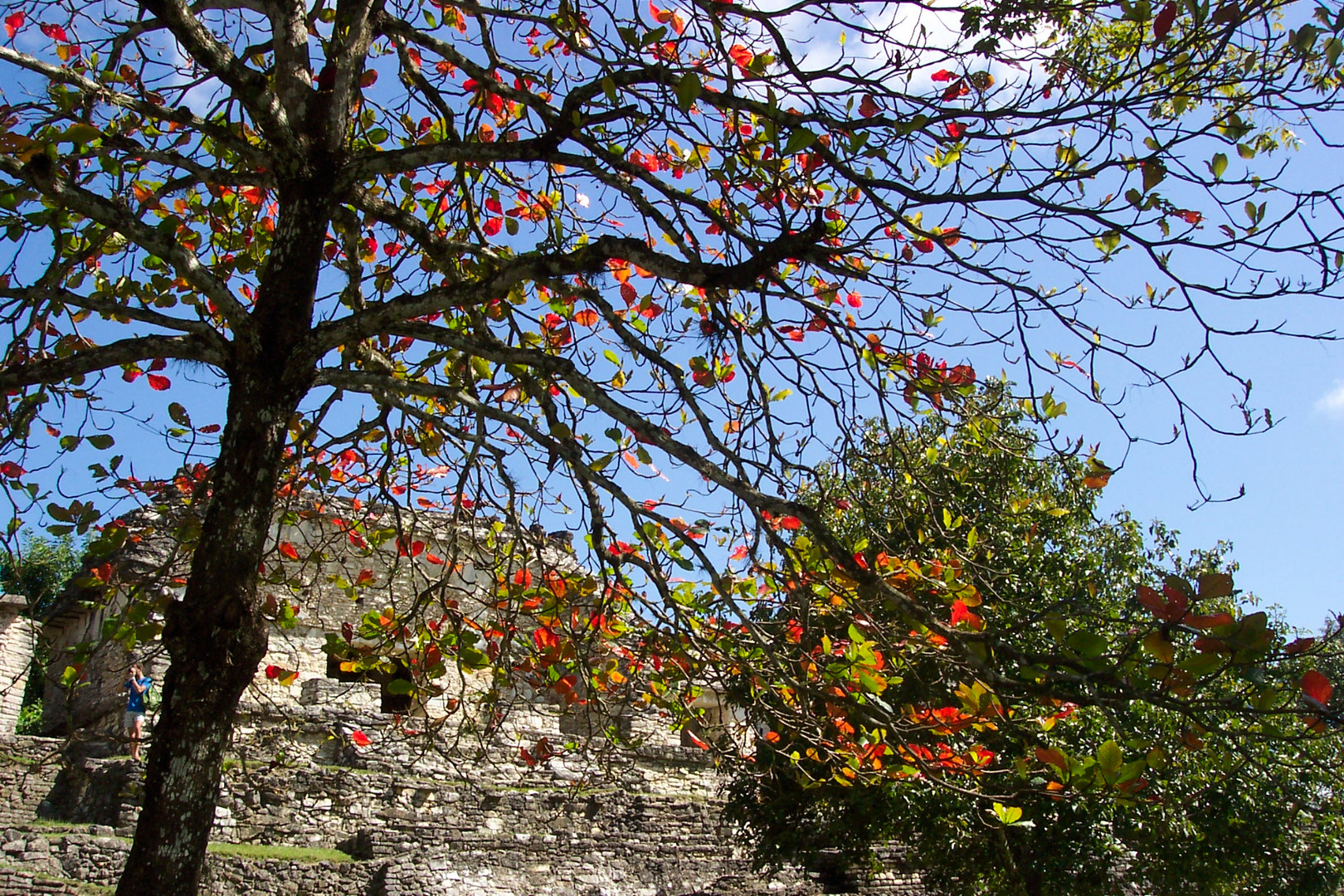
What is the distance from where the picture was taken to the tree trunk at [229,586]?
9.84 ft

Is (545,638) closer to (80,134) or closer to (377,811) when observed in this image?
(80,134)

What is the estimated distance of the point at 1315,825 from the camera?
32.4 feet

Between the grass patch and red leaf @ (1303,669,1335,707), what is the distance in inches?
365

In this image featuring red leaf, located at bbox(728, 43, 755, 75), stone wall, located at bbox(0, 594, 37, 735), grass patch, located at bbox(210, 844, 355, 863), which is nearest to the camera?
red leaf, located at bbox(728, 43, 755, 75)

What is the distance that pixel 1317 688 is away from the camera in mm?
2123

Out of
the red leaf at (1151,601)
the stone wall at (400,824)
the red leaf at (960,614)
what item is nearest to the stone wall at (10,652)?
the stone wall at (400,824)

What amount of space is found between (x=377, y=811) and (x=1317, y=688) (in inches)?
421

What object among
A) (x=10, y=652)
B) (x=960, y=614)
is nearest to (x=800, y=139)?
(x=960, y=614)

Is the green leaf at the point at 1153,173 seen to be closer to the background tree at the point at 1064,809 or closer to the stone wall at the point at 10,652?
the background tree at the point at 1064,809

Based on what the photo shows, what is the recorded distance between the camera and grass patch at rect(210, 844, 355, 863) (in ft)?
29.9

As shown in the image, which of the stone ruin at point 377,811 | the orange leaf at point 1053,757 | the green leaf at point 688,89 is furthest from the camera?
the stone ruin at point 377,811

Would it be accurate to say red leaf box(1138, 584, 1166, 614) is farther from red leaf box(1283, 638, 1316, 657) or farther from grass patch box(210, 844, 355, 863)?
grass patch box(210, 844, 355, 863)

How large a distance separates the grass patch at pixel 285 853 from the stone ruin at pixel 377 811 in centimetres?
4

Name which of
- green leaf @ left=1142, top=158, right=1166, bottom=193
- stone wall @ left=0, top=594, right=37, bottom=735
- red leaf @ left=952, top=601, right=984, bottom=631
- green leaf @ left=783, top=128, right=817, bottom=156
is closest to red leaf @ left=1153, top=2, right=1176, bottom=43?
green leaf @ left=1142, top=158, right=1166, bottom=193
